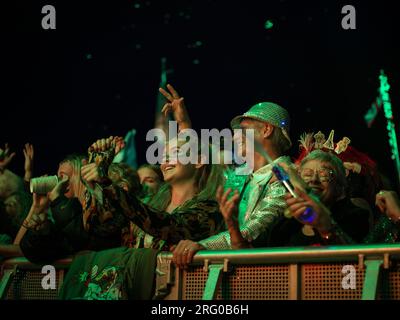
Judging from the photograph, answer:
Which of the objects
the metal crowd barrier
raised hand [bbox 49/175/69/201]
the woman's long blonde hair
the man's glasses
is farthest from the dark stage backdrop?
the metal crowd barrier

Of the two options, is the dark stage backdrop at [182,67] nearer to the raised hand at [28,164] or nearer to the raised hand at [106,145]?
the raised hand at [28,164]

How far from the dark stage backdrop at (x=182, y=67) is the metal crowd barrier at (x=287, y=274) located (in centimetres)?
286

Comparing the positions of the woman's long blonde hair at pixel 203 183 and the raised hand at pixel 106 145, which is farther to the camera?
the woman's long blonde hair at pixel 203 183

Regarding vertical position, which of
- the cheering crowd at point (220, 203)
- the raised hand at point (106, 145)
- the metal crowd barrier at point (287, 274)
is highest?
the raised hand at point (106, 145)

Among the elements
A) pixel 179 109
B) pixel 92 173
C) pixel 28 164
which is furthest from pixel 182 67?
pixel 92 173

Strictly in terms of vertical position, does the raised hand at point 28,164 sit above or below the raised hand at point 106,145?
below

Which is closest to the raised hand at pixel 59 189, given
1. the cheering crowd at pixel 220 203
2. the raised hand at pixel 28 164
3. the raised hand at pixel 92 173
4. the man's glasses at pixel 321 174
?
the cheering crowd at pixel 220 203

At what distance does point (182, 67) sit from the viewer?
7441 millimetres

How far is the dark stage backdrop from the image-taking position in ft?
21.2

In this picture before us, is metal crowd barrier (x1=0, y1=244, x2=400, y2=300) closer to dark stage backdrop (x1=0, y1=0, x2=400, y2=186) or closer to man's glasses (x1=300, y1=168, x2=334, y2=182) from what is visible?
man's glasses (x1=300, y1=168, x2=334, y2=182)

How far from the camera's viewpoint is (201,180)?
4637 mm

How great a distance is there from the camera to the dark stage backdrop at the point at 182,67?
648 cm

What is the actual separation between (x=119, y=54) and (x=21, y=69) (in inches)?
41.7

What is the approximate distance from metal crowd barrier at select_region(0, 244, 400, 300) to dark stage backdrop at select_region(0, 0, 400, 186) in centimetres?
286
